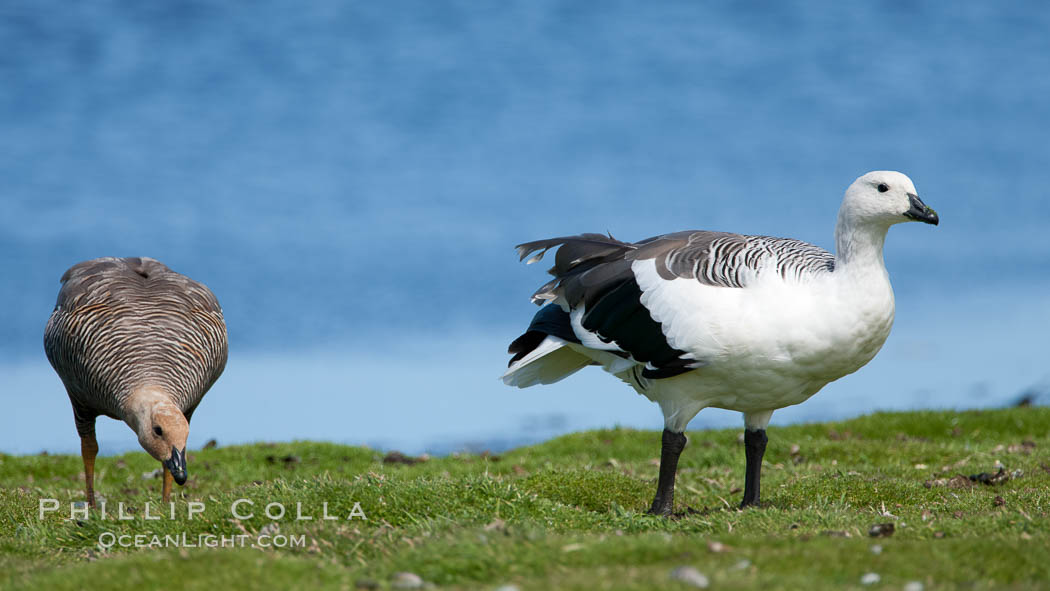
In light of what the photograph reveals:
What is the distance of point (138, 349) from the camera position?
35.1ft

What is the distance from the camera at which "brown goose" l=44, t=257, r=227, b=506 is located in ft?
32.7

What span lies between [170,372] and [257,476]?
4351mm

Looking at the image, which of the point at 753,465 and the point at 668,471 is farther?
the point at 753,465

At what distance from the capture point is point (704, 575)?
532 centimetres

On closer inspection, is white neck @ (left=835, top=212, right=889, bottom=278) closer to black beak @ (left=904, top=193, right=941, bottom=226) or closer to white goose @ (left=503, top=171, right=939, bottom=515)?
white goose @ (left=503, top=171, right=939, bottom=515)

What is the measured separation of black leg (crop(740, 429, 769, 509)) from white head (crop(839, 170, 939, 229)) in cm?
242

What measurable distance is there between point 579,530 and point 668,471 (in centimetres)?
182

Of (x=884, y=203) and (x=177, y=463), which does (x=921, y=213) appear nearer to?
(x=884, y=203)

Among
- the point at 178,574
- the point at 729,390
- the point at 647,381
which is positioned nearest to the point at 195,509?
the point at 178,574

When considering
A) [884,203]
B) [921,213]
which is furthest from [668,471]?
[921,213]

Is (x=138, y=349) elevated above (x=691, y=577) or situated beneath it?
elevated above

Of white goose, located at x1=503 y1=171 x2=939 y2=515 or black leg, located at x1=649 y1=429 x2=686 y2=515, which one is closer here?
white goose, located at x1=503 y1=171 x2=939 y2=515

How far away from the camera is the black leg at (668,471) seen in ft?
30.2

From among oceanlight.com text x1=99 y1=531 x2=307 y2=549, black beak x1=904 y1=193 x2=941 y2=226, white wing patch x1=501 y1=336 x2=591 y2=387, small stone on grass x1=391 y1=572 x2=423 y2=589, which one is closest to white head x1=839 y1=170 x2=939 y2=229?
black beak x1=904 y1=193 x2=941 y2=226
